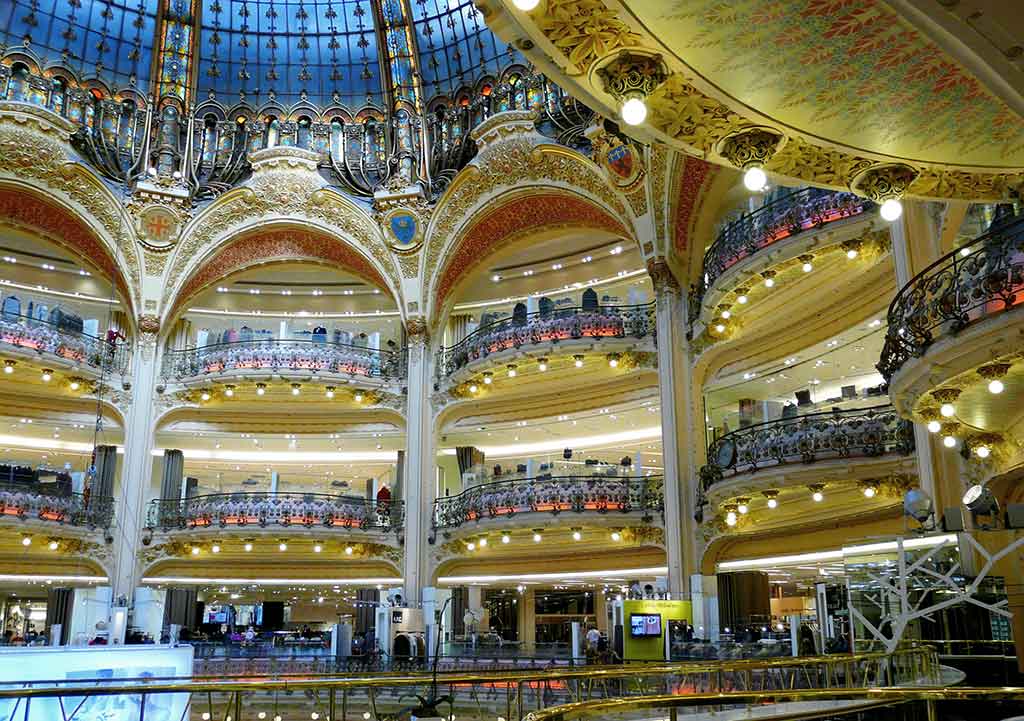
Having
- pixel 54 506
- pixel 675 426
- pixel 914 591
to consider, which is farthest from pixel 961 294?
pixel 54 506

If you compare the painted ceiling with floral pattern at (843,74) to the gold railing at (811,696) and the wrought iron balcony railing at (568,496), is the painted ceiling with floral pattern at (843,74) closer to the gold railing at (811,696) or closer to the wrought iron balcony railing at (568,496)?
the gold railing at (811,696)

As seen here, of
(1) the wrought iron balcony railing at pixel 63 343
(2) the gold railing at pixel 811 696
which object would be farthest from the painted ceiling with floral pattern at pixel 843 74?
(1) the wrought iron balcony railing at pixel 63 343

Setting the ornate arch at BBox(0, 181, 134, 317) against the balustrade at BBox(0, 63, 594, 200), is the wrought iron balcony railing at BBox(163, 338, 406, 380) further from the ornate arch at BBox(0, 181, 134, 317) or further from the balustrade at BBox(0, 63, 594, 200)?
the balustrade at BBox(0, 63, 594, 200)

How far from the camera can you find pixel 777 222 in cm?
1914

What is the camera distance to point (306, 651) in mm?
23875

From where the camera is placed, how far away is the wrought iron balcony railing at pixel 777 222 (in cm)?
1794

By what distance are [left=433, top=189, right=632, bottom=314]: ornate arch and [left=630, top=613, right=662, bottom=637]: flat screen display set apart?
429 inches

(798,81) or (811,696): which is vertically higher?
(798,81)

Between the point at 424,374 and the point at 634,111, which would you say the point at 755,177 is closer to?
the point at 634,111

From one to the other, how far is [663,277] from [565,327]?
3201 mm

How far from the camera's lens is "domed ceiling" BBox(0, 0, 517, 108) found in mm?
27750

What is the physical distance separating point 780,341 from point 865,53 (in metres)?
16.5

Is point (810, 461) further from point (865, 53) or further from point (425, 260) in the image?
point (425, 260)

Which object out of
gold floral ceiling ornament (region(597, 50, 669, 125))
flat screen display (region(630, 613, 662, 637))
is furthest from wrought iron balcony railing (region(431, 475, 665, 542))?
gold floral ceiling ornament (region(597, 50, 669, 125))
